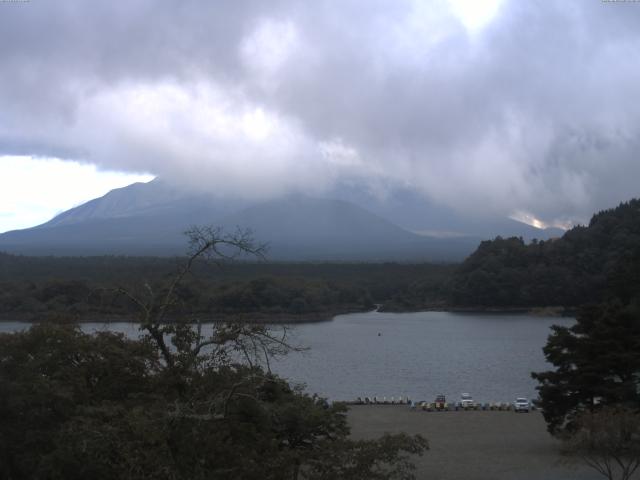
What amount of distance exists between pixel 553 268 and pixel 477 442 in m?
37.1

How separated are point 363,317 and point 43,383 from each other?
39955 mm

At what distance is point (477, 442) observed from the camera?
44.4 ft

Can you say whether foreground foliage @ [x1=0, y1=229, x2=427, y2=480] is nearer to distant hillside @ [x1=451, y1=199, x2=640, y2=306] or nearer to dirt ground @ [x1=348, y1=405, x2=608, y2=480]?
dirt ground @ [x1=348, y1=405, x2=608, y2=480]

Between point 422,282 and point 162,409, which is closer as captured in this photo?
point 162,409

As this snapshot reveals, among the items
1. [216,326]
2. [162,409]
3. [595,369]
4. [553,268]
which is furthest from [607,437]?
[553,268]

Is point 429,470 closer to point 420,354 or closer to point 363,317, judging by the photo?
point 420,354

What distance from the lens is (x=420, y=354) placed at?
96.1 ft

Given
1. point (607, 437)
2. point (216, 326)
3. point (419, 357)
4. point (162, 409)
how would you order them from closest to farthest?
point (162, 409) → point (216, 326) → point (607, 437) → point (419, 357)

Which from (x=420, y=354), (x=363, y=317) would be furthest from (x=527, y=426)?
(x=363, y=317)

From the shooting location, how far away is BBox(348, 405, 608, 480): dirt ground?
11125 millimetres

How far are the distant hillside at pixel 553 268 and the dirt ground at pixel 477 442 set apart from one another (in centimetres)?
3132

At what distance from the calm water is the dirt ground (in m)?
2.53

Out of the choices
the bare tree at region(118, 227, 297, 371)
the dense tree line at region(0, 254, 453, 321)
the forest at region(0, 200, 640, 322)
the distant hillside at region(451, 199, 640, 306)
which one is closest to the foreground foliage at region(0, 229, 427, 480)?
the bare tree at region(118, 227, 297, 371)

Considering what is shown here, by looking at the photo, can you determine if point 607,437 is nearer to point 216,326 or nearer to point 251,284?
point 216,326
